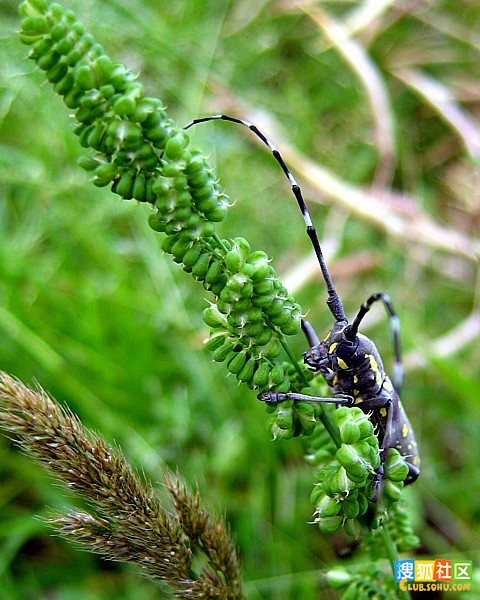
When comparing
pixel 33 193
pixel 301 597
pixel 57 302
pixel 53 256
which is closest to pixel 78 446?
pixel 301 597

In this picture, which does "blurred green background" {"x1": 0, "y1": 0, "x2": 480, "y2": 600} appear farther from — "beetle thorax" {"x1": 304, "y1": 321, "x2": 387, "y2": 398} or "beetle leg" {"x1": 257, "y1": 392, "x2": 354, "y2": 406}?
"beetle leg" {"x1": 257, "y1": 392, "x2": 354, "y2": 406}

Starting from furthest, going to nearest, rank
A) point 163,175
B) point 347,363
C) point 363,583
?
point 347,363, point 363,583, point 163,175

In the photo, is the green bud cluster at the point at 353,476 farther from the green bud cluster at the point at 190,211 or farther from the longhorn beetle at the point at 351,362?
the longhorn beetle at the point at 351,362

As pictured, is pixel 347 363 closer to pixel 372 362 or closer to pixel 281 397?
pixel 372 362

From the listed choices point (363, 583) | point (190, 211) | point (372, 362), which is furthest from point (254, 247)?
point (190, 211)

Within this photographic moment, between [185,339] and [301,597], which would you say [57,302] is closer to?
[185,339]

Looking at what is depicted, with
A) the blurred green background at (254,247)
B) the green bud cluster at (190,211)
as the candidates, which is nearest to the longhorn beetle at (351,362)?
the green bud cluster at (190,211)
